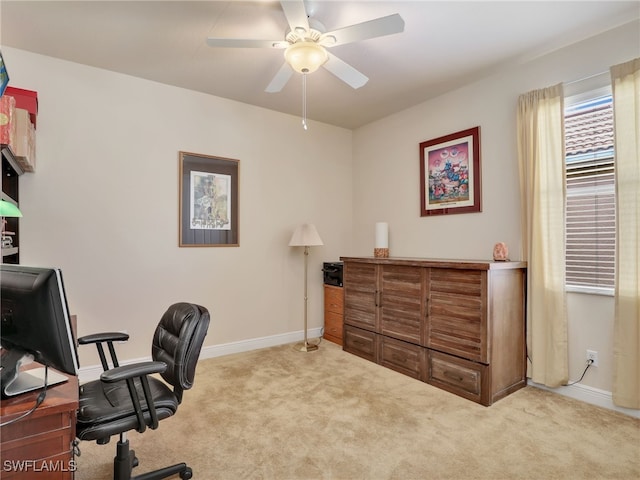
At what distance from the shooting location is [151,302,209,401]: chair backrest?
5.57ft

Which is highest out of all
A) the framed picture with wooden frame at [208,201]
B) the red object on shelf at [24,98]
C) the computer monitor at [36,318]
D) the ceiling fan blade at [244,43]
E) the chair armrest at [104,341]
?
the ceiling fan blade at [244,43]

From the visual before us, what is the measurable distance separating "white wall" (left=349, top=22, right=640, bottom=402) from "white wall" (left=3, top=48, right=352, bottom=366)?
2.19ft

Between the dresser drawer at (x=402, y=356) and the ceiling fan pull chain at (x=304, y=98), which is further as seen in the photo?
the ceiling fan pull chain at (x=304, y=98)

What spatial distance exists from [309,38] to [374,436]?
2.51m

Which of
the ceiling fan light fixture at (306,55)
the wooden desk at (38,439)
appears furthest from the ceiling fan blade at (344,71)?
the wooden desk at (38,439)

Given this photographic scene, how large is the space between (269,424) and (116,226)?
2.21m

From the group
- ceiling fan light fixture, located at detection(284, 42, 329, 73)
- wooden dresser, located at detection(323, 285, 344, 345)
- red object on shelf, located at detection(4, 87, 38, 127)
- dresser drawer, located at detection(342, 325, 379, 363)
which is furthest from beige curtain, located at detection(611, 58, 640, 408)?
red object on shelf, located at detection(4, 87, 38, 127)

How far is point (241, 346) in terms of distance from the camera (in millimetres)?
3887

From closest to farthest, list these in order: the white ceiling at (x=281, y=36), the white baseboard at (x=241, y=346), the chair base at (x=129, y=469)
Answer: the chair base at (x=129, y=469) < the white ceiling at (x=281, y=36) < the white baseboard at (x=241, y=346)

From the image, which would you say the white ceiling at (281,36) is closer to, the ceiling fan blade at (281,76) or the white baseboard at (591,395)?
the ceiling fan blade at (281,76)

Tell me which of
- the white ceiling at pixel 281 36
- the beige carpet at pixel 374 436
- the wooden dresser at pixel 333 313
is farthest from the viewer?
the wooden dresser at pixel 333 313

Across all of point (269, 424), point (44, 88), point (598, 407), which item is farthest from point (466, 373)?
point (44, 88)

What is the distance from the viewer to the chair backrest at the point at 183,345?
1699mm

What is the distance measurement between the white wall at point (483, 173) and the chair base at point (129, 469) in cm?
281
